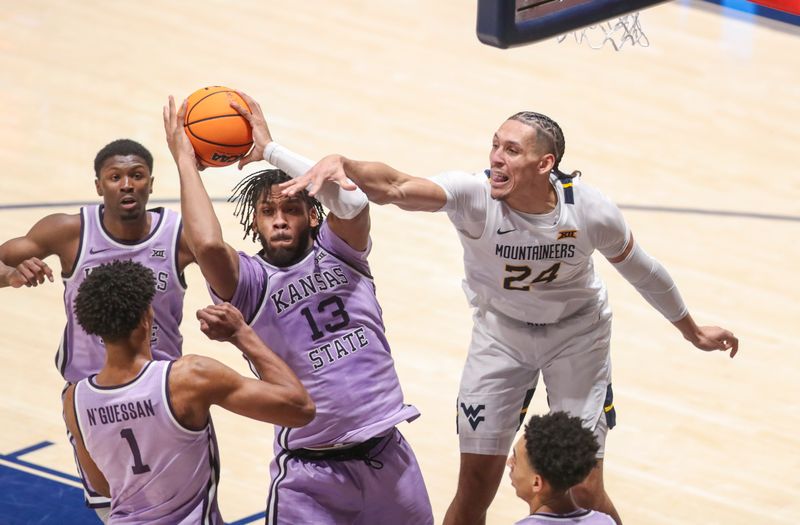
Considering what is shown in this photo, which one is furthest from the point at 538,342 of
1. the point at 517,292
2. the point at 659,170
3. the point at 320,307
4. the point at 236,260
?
the point at 659,170

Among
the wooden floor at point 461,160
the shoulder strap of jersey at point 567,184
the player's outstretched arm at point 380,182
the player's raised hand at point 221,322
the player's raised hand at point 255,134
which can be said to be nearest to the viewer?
the player's raised hand at point 221,322

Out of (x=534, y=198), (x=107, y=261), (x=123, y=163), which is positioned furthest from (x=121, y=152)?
(x=534, y=198)

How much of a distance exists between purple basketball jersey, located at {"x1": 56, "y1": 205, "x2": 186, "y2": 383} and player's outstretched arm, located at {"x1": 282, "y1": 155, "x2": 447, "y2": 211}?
1196 millimetres

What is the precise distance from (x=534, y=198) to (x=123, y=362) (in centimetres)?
204

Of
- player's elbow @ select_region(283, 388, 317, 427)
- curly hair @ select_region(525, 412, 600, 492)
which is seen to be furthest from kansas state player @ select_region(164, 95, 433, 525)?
curly hair @ select_region(525, 412, 600, 492)

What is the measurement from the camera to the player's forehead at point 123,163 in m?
6.33

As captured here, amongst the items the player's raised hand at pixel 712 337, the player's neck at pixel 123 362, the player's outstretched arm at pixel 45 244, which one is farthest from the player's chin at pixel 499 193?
the player's outstretched arm at pixel 45 244

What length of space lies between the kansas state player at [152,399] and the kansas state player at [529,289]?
111cm

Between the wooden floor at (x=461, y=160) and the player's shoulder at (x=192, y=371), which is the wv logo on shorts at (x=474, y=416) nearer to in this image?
the wooden floor at (x=461, y=160)

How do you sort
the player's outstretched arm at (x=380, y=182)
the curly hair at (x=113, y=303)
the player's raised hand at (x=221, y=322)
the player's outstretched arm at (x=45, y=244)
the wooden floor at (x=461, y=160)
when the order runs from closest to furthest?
the curly hair at (x=113, y=303), the player's raised hand at (x=221, y=322), the player's outstretched arm at (x=380, y=182), the player's outstretched arm at (x=45, y=244), the wooden floor at (x=461, y=160)

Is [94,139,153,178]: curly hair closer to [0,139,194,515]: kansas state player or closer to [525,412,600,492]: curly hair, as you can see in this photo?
[0,139,194,515]: kansas state player

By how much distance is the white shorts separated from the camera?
6230mm

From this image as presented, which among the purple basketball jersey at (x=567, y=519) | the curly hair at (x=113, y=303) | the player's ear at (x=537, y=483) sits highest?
the curly hair at (x=113, y=303)

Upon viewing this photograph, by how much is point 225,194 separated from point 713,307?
3812mm
